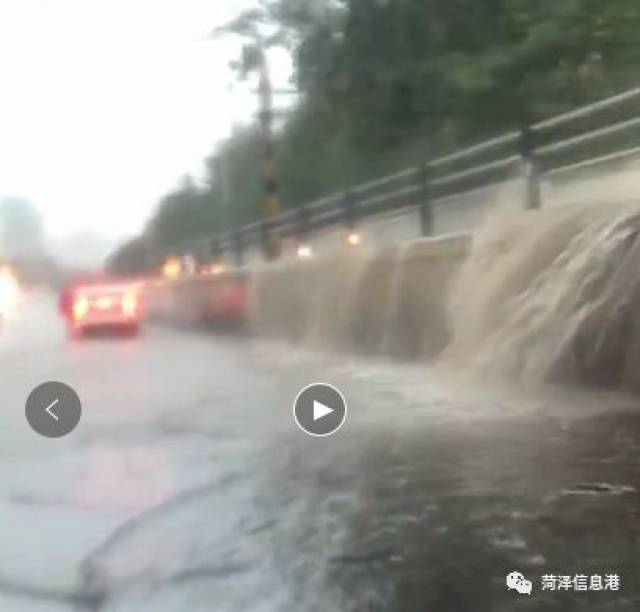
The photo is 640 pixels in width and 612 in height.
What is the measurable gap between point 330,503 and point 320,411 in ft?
2.95

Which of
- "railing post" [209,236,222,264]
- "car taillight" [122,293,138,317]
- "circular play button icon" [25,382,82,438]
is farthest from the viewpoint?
"railing post" [209,236,222,264]

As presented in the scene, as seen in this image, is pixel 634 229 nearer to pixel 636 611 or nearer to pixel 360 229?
pixel 636 611

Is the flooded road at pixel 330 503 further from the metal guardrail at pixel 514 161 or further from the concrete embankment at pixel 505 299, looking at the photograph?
the metal guardrail at pixel 514 161

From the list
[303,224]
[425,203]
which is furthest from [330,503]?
[303,224]

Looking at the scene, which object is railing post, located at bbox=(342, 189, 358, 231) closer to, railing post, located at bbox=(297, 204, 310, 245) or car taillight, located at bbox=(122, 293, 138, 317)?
railing post, located at bbox=(297, 204, 310, 245)

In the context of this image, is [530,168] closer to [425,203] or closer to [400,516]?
[425,203]

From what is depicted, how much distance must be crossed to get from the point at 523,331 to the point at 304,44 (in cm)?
1249

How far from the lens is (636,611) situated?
4.55m

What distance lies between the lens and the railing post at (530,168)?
14367 millimetres

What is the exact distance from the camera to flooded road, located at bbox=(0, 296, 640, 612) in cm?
515

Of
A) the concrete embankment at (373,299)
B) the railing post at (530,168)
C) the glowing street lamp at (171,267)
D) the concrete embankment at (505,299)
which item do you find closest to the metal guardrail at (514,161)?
the railing post at (530,168)

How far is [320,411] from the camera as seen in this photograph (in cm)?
761

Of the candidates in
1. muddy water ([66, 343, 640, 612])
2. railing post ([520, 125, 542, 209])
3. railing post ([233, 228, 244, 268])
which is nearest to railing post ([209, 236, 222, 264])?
railing post ([233, 228, 244, 268])

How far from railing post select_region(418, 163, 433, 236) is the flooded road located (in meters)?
5.52
